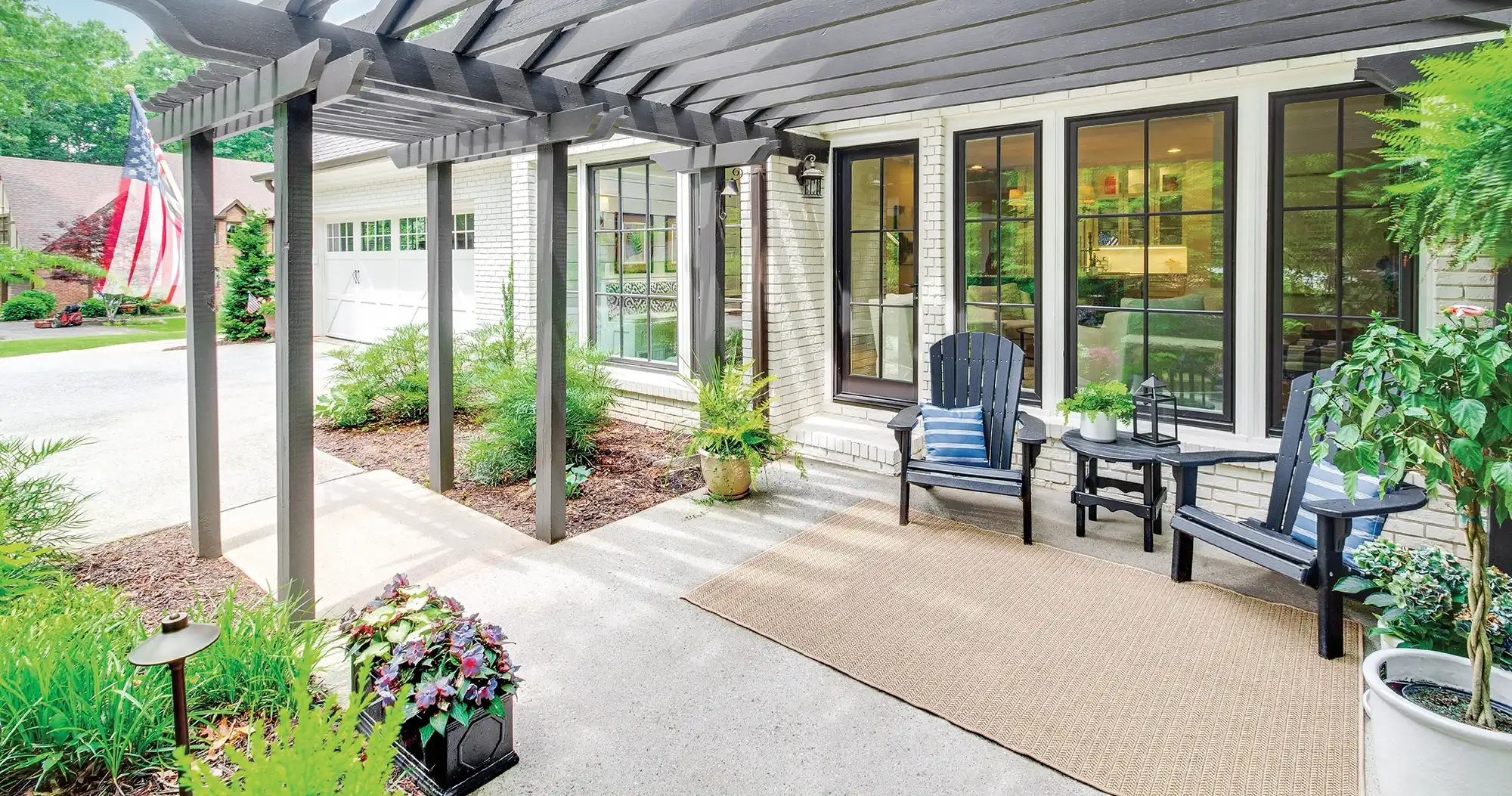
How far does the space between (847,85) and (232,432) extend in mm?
5534

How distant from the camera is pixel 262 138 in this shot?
22.6 meters

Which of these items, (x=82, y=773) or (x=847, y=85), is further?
(x=847, y=85)

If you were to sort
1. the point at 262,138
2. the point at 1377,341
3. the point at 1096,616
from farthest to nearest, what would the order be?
1. the point at 262,138
2. the point at 1096,616
3. the point at 1377,341

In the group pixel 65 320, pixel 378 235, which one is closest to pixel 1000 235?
pixel 378 235

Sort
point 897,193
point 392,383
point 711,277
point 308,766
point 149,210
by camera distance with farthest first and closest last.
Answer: point 149,210, point 392,383, point 897,193, point 711,277, point 308,766

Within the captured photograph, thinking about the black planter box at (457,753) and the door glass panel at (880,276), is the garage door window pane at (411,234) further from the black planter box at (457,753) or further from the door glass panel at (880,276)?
the black planter box at (457,753)

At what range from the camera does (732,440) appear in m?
4.69

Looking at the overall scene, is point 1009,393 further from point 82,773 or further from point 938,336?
point 82,773

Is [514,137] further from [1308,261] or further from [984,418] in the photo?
[1308,261]

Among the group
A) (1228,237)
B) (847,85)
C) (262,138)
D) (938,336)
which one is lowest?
(938,336)

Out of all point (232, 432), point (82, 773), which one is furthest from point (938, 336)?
point (232, 432)

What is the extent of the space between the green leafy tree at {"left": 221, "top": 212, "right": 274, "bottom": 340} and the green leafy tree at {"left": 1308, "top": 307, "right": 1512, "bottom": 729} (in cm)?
1446

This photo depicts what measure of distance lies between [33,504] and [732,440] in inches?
132

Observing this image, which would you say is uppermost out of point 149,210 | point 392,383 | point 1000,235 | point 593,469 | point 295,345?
point 149,210
